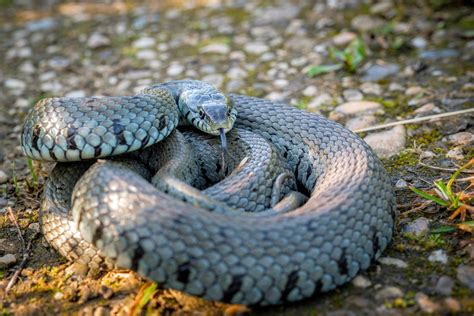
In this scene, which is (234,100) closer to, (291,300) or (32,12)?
(291,300)

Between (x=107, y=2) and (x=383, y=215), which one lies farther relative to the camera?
(x=107, y=2)

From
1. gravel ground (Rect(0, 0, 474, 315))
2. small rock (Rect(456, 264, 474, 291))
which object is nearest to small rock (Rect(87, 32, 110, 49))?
gravel ground (Rect(0, 0, 474, 315))

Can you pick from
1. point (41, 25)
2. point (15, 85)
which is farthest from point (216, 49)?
point (41, 25)

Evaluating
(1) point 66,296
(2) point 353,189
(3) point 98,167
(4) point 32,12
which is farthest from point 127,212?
(4) point 32,12

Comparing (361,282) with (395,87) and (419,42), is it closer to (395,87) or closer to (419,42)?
(395,87)

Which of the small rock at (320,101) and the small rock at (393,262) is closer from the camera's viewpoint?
the small rock at (393,262)

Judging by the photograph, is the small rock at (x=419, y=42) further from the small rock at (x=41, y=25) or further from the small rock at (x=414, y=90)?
the small rock at (x=41, y=25)

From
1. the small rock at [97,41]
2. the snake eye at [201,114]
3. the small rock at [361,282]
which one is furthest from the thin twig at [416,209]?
the small rock at [97,41]
